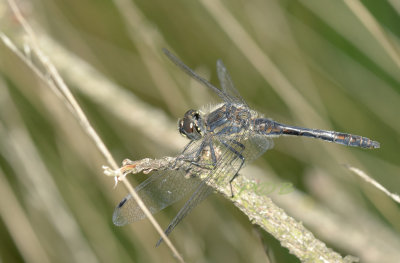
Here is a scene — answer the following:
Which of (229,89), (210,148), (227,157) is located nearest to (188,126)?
(210,148)

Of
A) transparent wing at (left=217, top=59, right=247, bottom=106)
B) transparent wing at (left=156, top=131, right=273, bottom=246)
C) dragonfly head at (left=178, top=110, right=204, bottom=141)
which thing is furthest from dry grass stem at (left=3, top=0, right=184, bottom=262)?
transparent wing at (left=217, top=59, right=247, bottom=106)

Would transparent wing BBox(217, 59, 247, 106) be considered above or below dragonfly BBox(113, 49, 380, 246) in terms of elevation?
above

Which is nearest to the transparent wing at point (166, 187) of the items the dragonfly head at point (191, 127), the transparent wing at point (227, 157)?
the transparent wing at point (227, 157)

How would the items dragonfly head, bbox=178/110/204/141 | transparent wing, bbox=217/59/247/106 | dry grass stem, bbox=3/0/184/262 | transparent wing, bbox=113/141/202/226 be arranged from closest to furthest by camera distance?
1. dry grass stem, bbox=3/0/184/262
2. transparent wing, bbox=113/141/202/226
3. dragonfly head, bbox=178/110/204/141
4. transparent wing, bbox=217/59/247/106

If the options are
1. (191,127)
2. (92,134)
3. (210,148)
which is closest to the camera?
(92,134)

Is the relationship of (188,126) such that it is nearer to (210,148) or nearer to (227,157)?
(210,148)

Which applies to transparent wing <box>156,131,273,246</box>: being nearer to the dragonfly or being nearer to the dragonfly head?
the dragonfly

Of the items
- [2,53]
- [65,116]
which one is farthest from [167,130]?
[2,53]
